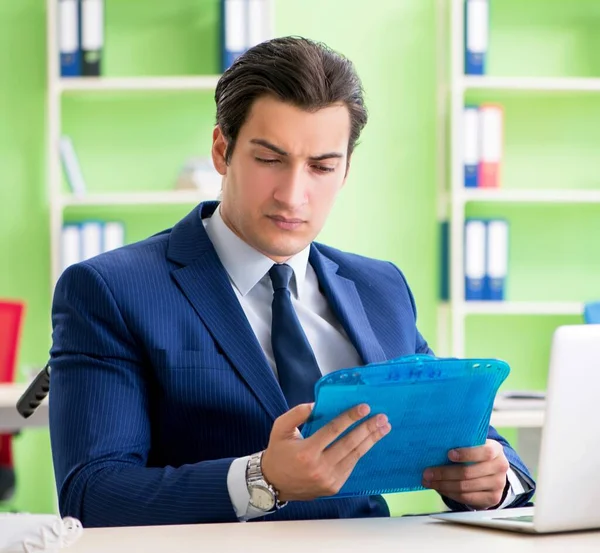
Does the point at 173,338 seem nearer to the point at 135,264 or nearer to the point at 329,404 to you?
the point at 135,264

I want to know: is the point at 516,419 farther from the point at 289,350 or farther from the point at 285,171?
the point at 285,171

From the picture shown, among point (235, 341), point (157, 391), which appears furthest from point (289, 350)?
point (157, 391)

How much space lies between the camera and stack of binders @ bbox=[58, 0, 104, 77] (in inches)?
171

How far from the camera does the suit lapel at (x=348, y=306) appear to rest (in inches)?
67.6

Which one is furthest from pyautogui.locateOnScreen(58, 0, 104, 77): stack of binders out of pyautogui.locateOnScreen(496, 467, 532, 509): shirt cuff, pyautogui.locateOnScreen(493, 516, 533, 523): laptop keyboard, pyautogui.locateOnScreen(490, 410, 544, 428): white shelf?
pyautogui.locateOnScreen(493, 516, 533, 523): laptop keyboard

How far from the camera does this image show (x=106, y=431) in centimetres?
143

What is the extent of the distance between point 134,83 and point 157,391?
308cm

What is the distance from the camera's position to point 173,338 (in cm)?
154

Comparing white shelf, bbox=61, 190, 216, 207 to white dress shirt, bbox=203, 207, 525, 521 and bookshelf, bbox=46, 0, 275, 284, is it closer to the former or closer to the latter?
bookshelf, bbox=46, 0, 275, 284

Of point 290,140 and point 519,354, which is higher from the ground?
point 290,140

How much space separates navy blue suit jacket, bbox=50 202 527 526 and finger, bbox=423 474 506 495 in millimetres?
194

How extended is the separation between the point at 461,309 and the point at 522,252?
0.54 meters

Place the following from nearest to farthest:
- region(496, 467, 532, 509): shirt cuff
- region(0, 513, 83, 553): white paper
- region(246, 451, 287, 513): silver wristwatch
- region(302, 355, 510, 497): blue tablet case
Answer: region(0, 513, 83, 553): white paper < region(302, 355, 510, 497): blue tablet case < region(246, 451, 287, 513): silver wristwatch < region(496, 467, 532, 509): shirt cuff

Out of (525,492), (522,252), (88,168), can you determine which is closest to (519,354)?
(522,252)
